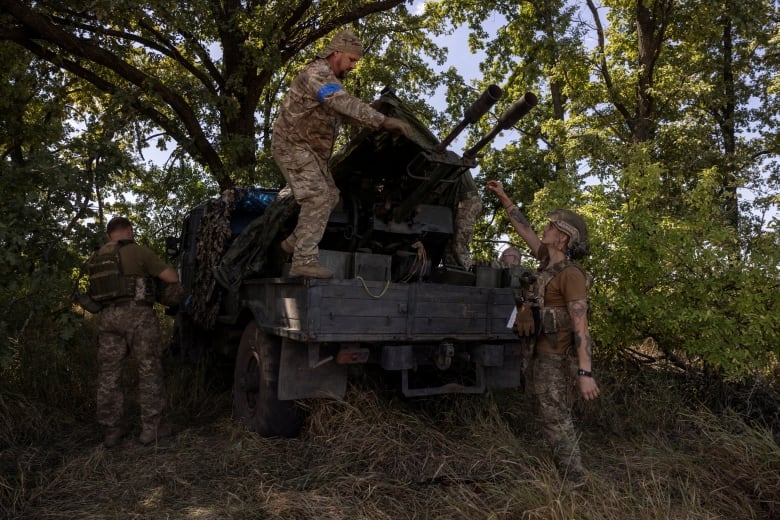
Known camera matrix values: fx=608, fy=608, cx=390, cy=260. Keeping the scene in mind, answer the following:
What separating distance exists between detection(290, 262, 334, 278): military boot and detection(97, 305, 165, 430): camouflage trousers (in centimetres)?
174

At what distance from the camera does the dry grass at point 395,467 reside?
3479 mm

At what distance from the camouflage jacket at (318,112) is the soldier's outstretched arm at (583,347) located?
71.0 inches

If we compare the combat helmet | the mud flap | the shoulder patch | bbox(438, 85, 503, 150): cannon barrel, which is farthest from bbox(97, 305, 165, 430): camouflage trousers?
the combat helmet

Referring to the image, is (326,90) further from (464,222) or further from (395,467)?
(395,467)

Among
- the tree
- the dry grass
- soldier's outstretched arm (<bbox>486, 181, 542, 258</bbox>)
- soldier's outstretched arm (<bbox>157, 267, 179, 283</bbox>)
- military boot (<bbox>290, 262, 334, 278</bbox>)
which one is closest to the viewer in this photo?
the dry grass

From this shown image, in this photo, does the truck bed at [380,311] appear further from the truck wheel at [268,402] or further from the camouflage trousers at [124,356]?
the camouflage trousers at [124,356]

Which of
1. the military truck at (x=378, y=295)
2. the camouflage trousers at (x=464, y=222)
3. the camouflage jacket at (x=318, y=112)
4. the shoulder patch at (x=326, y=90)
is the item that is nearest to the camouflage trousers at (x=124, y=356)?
the military truck at (x=378, y=295)

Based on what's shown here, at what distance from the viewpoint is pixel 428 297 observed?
4484mm

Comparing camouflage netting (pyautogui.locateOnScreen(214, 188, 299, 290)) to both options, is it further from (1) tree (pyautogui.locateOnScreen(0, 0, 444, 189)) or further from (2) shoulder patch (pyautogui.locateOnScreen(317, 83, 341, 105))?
(1) tree (pyautogui.locateOnScreen(0, 0, 444, 189))

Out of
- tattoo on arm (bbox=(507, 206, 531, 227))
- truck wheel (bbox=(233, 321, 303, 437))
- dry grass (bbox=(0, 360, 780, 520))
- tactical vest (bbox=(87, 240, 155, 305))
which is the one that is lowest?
dry grass (bbox=(0, 360, 780, 520))

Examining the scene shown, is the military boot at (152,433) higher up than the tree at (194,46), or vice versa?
the tree at (194,46)

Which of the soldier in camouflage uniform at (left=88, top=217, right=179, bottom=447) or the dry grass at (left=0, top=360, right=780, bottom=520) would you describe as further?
the soldier in camouflage uniform at (left=88, top=217, right=179, bottom=447)

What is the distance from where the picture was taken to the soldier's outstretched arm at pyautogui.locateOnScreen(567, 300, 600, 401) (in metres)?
3.56

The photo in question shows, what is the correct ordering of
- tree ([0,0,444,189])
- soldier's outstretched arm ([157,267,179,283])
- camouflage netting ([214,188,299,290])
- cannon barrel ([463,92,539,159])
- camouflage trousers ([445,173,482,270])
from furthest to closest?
tree ([0,0,444,189])
camouflage trousers ([445,173,482,270])
camouflage netting ([214,188,299,290])
soldier's outstretched arm ([157,267,179,283])
cannon barrel ([463,92,539,159])
